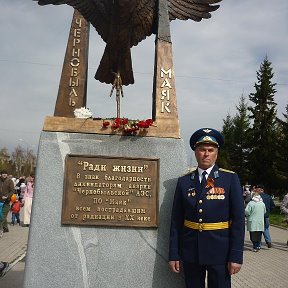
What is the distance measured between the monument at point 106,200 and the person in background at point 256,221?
19.8ft

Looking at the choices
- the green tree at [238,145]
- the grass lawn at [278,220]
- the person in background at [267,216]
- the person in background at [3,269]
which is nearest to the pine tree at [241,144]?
the green tree at [238,145]

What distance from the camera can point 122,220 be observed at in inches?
165

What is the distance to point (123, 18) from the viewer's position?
15.7 ft

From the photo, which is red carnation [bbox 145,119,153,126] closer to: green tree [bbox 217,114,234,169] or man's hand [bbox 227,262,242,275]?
man's hand [bbox 227,262,242,275]

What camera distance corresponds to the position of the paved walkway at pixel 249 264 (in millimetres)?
6238

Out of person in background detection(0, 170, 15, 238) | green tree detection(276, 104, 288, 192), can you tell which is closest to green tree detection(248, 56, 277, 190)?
green tree detection(276, 104, 288, 192)

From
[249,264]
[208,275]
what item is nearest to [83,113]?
[208,275]

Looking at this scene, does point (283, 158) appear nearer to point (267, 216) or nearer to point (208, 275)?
point (267, 216)

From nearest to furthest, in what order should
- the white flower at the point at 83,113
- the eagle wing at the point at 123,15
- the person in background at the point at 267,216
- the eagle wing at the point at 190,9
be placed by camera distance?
the white flower at the point at 83,113 → the eagle wing at the point at 123,15 → the eagle wing at the point at 190,9 → the person in background at the point at 267,216

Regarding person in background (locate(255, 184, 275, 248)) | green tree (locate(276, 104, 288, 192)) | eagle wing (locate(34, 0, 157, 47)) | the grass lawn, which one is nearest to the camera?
eagle wing (locate(34, 0, 157, 47))

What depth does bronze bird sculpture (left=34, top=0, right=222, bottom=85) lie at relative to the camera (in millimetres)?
4785

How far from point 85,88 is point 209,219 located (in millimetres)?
2534

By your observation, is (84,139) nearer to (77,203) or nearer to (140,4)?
(77,203)

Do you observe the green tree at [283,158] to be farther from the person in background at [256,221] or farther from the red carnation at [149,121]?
the red carnation at [149,121]
